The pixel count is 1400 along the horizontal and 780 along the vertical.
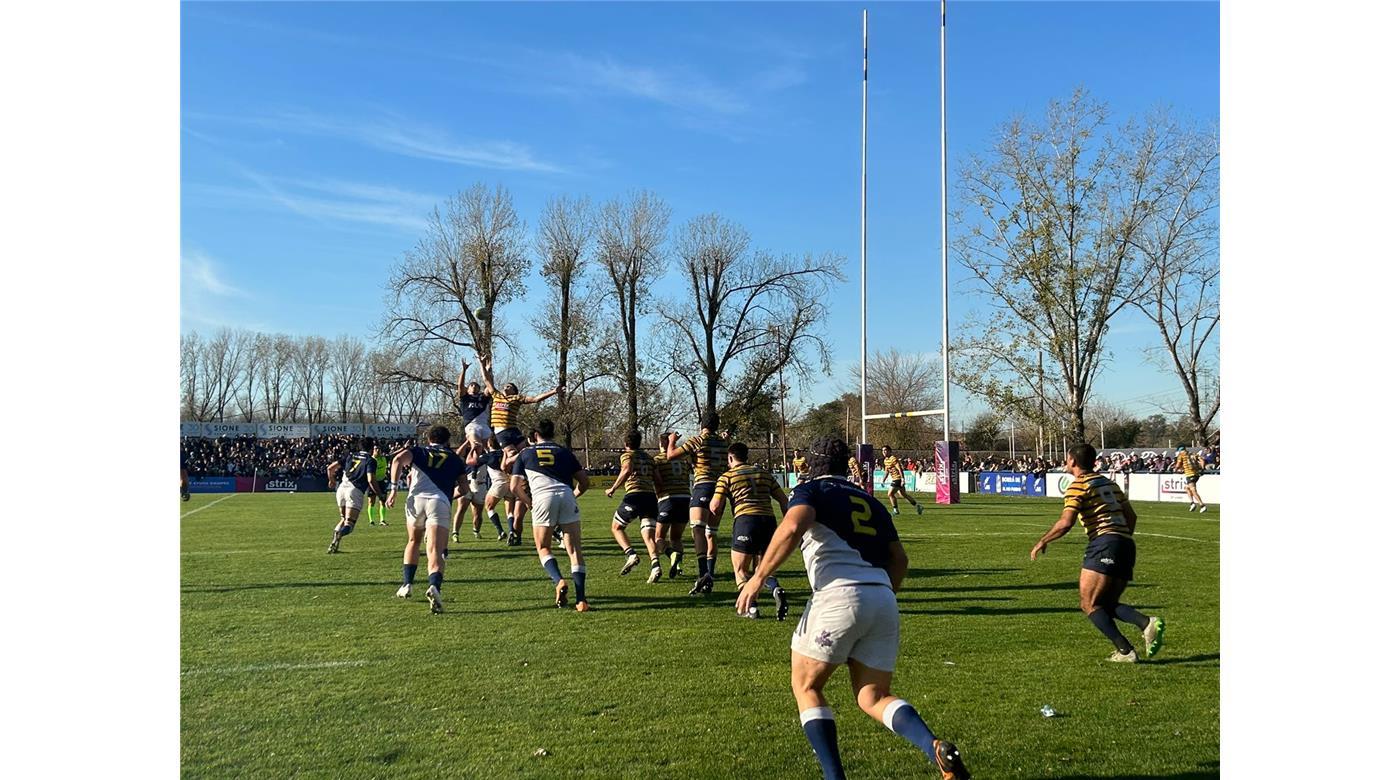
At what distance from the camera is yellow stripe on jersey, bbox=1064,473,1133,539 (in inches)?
355

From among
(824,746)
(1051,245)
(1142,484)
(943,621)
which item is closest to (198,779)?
(824,746)

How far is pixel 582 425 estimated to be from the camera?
51.3m

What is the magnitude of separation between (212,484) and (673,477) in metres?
42.4

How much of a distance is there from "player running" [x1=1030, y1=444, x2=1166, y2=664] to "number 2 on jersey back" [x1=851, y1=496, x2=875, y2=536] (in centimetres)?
357

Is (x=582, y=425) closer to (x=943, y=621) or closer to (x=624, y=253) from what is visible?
(x=624, y=253)

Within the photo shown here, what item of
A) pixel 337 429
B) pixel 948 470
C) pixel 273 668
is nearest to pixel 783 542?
pixel 273 668

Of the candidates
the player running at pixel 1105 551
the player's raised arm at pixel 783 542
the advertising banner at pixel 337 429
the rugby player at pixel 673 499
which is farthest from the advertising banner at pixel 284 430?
the player's raised arm at pixel 783 542

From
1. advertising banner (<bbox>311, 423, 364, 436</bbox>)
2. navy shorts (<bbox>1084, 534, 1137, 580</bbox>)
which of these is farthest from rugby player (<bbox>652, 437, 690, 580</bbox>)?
advertising banner (<bbox>311, 423, 364, 436</bbox>)

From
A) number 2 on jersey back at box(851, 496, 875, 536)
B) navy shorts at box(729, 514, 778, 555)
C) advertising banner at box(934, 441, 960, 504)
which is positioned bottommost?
advertising banner at box(934, 441, 960, 504)

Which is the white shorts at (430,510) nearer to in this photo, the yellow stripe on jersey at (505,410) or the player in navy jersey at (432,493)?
the player in navy jersey at (432,493)

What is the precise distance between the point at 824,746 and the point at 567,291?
43910 millimetres

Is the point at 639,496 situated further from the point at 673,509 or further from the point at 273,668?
the point at 273,668

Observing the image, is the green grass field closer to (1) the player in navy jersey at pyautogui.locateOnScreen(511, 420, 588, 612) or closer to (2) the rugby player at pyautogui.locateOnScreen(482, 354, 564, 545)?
(1) the player in navy jersey at pyautogui.locateOnScreen(511, 420, 588, 612)

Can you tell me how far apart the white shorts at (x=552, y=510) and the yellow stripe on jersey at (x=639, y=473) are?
8.50 feet
